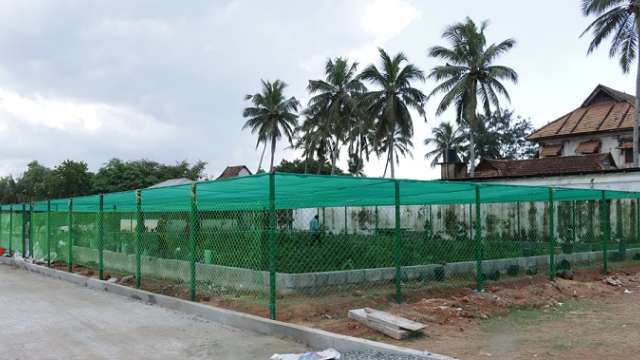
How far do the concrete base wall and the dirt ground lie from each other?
0.38 metres

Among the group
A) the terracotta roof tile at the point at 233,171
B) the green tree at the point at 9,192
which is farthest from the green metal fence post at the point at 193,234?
the green tree at the point at 9,192

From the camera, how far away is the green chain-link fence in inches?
362

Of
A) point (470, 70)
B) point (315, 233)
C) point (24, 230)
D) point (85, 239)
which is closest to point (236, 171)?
point (470, 70)

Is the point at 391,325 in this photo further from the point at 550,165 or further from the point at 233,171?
the point at 233,171

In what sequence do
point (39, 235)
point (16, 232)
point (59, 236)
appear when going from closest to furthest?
point (59, 236)
point (39, 235)
point (16, 232)

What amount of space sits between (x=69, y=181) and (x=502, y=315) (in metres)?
57.5

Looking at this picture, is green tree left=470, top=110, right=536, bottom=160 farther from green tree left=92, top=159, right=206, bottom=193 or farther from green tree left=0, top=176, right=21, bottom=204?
green tree left=0, top=176, right=21, bottom=204


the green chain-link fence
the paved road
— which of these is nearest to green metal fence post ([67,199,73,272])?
the green chain-link fence

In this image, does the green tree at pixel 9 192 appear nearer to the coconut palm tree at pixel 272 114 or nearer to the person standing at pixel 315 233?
the coconut palm tree at pixel 272 114

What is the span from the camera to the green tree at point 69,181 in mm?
58156

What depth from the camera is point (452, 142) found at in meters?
62.6

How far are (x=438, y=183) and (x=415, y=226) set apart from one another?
11791mm

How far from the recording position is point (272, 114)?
47125 mm

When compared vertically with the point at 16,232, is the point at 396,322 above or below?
below
